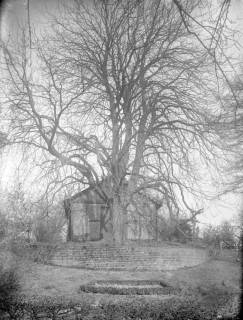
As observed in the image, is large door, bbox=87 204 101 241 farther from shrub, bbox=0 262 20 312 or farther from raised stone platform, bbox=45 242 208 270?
shrub, bbox=0 262 20 312

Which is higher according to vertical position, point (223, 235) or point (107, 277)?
point (223, 235)

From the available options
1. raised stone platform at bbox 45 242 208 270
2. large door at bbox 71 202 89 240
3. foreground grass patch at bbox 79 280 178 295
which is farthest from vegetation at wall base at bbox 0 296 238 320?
large door at bbox 71 202 89 240

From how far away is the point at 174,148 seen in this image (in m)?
18.2

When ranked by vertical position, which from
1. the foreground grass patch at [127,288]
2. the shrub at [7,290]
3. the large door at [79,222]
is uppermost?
the large door at [79,222]

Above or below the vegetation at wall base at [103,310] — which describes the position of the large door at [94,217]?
above

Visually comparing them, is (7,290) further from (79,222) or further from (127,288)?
(79,222)

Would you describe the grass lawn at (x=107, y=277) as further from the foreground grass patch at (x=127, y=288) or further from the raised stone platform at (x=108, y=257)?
the raised stone platform at (x=108, y=257)

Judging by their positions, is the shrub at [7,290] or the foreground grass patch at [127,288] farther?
the foreground grass patch at [127,288]

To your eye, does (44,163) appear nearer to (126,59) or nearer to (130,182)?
(130,182)

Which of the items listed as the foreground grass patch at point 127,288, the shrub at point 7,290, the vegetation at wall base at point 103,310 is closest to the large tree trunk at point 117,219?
the foreground grass patch at point 127,288

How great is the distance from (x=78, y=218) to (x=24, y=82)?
16.7m

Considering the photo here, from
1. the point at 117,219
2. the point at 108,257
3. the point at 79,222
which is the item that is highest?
the point at 117,219

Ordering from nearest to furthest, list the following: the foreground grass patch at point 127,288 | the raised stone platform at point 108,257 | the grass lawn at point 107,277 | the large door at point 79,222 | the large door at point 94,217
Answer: the foreground grass patch at point 127,288 → the grass lawn at point 107,277 → the raised stone platform at point 108,257 → the large door at point 79,222 → the large door at point 94,217

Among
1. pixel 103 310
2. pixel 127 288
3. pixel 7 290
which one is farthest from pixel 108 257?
pixel 103 310
